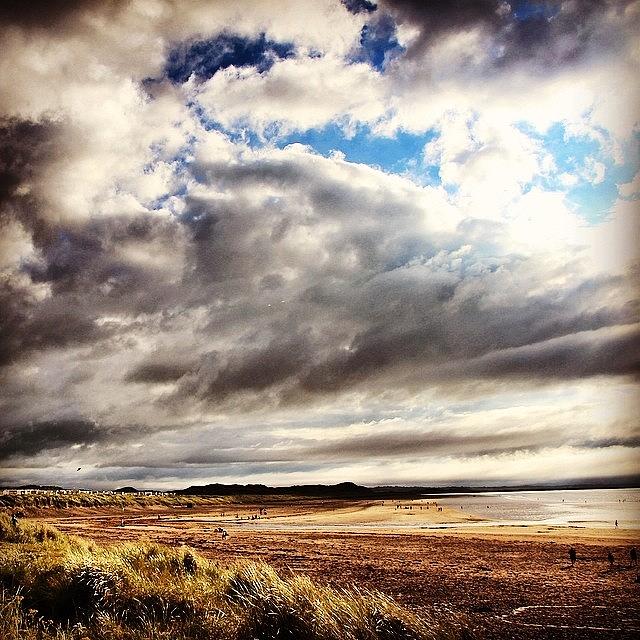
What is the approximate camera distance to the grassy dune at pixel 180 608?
7.77 m

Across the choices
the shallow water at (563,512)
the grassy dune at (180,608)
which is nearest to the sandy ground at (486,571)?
the grassy dune at (180,608)

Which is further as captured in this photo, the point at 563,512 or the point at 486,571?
the point at 563,512

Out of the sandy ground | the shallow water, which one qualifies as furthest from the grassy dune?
the shallow water

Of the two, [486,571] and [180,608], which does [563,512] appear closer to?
[486,571]

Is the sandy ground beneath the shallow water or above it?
above

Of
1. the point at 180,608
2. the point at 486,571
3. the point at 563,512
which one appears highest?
the point at 180,608

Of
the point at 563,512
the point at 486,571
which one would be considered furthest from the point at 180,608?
the point at 563,512

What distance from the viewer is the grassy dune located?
777cm

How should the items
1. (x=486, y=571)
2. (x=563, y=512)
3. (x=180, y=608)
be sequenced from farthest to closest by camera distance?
(x=563, y=512) < (x=486, y=571) < (x=180, y=608)

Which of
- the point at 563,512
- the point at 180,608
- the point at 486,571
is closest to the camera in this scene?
the point at 180,608

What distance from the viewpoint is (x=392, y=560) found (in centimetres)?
2172

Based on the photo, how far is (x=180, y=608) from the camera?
9.44 meters

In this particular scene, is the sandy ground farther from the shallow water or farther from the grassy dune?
the shallow water

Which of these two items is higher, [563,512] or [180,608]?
[180,608]
